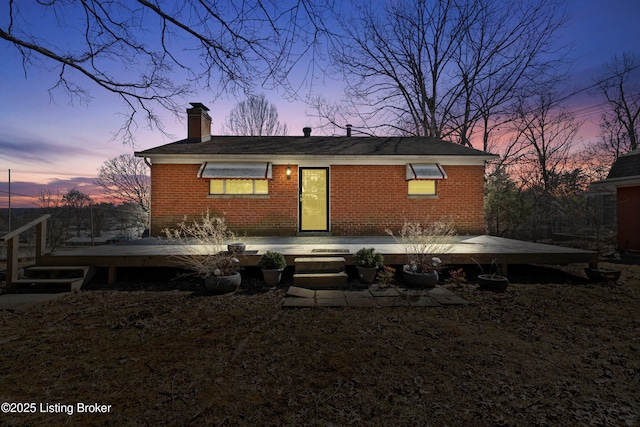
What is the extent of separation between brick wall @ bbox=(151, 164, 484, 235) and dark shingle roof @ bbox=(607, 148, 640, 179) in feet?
19.4

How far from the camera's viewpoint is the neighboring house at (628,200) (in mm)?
10438

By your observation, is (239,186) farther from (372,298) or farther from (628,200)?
(628,200)

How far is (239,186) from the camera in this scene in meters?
10.0

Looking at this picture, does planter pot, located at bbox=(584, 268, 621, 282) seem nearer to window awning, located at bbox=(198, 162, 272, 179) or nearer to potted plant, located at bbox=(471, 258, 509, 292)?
potted plant, located at bbox=(471, 258, 509, 292)

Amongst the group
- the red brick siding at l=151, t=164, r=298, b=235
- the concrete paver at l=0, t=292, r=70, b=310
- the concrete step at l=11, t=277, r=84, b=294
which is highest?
the red brick siding at l=151, t=164, r=298, b=235

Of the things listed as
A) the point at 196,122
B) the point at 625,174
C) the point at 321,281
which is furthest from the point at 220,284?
the point at 625,174

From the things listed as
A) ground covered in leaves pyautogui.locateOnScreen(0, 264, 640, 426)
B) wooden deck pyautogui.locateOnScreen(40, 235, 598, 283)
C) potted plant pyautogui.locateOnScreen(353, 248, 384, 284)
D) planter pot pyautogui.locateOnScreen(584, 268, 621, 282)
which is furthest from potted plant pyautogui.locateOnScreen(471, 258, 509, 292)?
planter pot pyautogui.locateOnScreen(584, 268, 621, 282)

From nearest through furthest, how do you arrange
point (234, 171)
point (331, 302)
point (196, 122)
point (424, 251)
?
point (331, 302) → point (424, 251) → point (234, 171) → point (196, 122)

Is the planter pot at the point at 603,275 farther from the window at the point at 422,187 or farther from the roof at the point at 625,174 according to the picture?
the roof at the point at 625,174

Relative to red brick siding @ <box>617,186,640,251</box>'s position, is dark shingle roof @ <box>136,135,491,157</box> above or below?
above

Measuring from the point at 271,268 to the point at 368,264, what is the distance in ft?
6.71

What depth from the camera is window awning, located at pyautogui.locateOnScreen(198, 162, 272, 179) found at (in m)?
9.31

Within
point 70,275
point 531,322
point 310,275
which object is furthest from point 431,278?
point 70,275

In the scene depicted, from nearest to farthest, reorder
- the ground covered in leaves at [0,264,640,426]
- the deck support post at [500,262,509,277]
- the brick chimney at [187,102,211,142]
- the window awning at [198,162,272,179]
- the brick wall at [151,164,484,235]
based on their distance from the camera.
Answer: the ground covered in leaves at [0,264,640,426] < the deck support post at [500,262,509,277] < the window awning at [198,162,272,179] < the brick wall at [151,164,484,235] < the brick chimney at [187,102,211,142]
